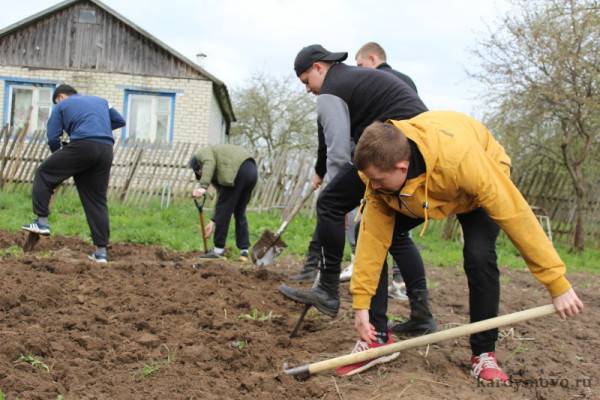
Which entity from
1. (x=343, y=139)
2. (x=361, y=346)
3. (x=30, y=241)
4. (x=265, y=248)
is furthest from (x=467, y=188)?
(x=30, y=241)

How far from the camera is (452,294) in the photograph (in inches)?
217

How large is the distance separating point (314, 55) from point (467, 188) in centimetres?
175

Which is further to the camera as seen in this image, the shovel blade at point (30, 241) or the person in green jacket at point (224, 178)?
the person in green jacket at point (224, 178)

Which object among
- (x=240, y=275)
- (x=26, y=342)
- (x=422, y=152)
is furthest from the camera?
(x=240, y=275)

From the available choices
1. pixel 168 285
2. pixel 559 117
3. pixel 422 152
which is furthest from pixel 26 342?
pixel 559 117

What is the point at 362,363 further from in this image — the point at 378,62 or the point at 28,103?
the point at 28,103

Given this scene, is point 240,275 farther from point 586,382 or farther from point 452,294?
point 586,382

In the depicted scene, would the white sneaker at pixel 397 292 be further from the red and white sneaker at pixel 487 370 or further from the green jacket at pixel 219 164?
the green jacket at pixel 219 164

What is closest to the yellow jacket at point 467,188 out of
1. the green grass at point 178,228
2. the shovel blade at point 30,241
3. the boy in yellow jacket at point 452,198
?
the boy in yellow jacket at point 452,198

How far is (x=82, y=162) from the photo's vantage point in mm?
6027

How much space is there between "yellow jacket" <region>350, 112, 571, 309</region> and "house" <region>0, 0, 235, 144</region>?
15430 millimetres

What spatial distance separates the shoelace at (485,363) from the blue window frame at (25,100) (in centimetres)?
1700

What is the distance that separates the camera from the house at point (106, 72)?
58.4 feet

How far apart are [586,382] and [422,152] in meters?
1.68
